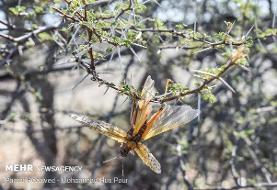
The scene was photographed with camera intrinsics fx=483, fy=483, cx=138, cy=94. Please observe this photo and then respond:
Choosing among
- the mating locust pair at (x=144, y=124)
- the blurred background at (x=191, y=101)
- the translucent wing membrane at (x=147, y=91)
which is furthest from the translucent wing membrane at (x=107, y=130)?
the blurred background at (x=191, y=101)

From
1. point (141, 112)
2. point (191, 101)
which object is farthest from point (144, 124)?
point (191, 101)

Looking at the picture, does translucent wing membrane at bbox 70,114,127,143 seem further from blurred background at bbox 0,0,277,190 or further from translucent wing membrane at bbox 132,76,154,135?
blurred background at bbox 0,0,277,190

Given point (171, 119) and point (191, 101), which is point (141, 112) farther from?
point (191, 101)

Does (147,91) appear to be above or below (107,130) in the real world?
above

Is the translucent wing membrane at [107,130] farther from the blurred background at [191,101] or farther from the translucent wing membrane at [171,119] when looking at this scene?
the blurred background at [191,101]

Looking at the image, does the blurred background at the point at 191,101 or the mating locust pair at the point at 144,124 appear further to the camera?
the blurred background at the point at 191,101

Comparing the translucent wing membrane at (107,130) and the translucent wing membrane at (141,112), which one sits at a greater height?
the translucent wing membrane at (141,112)

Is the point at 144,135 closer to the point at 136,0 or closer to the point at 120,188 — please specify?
the point at 136,0
